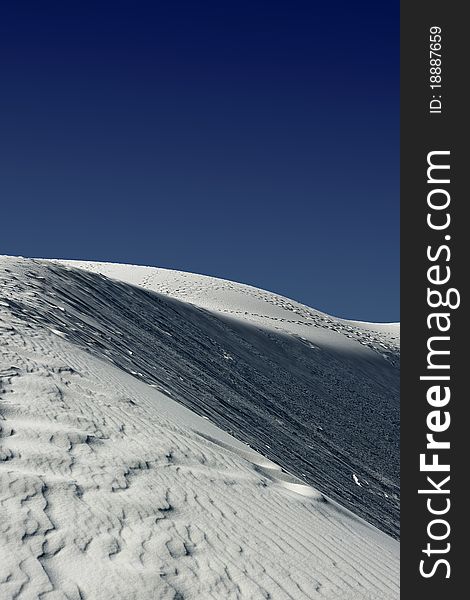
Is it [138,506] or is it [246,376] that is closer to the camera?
[138,506]

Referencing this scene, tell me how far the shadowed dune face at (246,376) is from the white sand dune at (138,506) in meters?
1.43

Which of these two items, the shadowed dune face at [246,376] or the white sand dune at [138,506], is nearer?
the white sand dune at [138,506]

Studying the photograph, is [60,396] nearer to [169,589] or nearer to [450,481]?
[169,589]

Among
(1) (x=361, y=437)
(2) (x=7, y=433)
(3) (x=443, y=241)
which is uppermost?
(3) (x=443, y=241)

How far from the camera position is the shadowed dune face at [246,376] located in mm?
8047

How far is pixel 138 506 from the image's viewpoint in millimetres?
3465

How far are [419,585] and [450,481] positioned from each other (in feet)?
3.08

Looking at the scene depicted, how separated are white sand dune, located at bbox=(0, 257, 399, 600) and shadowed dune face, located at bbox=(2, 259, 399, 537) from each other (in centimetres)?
143

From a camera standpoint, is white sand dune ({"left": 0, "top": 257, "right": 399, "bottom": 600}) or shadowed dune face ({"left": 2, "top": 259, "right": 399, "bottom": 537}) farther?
shadowed dune face ({"left": 2, "top": 259, "right": 399, "bottom": 537})

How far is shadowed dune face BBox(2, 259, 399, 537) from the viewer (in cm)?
805

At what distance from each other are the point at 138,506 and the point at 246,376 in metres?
10.4

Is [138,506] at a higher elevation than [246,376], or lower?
lower

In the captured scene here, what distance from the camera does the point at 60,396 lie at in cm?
490

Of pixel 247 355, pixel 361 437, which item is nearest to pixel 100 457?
pixel 361 437
